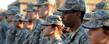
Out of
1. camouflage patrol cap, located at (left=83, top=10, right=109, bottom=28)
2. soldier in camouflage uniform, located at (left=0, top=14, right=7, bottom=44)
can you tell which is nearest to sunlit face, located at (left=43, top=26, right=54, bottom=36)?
camouflage patrol cap, located at (left=83, top=10, right=109, bottom=28)

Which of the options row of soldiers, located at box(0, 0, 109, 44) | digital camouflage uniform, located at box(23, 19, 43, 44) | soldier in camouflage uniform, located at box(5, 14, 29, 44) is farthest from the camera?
soldier in camouflage uniform, located at box(5, 14, 29, 44)

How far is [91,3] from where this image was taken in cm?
1590

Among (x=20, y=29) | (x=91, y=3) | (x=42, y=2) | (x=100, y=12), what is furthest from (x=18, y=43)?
(x=91, y=3)

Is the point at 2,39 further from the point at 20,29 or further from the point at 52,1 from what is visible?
the point at 52,1

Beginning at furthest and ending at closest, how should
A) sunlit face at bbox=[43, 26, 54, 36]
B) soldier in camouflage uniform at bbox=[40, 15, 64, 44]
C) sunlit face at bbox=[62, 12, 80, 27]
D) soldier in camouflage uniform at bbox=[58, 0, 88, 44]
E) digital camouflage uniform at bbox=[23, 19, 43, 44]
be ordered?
digital camouflage uniform at bbox=[23, 19, 43, 44] → sunlit face at bbox=[43, 26, 54, 36] → soldier in camouflage uniform at bbox=[40, 15, 64, 44] → sunlit face at bbox=[62, 12, 80, 27] → soldier in camouflage uniform at bbox=[58, 0, 88, 44]

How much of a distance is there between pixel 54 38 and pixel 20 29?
364 cm

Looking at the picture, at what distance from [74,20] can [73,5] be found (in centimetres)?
29

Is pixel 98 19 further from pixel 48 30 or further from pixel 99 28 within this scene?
pixel 48 30

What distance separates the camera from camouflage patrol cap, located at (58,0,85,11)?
5.96 metres

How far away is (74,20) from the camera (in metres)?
5.81

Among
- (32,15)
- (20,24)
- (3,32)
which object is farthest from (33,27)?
(3,32)

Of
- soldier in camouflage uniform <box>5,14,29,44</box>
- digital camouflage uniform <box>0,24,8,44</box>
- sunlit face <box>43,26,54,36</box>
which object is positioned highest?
sunlit face <box>43,26,54,36</box>

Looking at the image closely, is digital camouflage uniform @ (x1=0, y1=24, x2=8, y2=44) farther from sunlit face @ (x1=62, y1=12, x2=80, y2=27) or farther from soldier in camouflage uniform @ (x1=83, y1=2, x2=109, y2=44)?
soldier in camouflage uniform @ (x1=83, y1=2, x2=109, y2=44)

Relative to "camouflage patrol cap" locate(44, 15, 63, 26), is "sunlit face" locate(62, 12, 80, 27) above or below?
above
